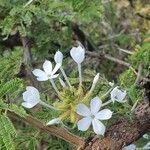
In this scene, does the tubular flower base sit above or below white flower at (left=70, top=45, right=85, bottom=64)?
below

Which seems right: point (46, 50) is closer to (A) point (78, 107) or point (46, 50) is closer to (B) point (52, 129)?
(B) point (52, 129)

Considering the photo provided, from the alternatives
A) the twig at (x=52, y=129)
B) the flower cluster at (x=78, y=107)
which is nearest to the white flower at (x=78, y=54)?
the flower cluster at (x=78, y=107)

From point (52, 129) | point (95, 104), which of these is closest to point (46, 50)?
point (52, 129)

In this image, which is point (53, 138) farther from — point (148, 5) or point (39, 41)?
point (148, 5)

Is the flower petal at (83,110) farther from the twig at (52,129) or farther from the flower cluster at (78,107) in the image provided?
the twig at (52,129)

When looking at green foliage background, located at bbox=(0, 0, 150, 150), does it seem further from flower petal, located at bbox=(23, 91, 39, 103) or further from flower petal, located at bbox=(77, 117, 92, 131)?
flower petal, located at bbox=(77, 117, 92, 131)

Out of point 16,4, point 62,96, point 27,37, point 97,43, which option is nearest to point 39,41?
point 27,37

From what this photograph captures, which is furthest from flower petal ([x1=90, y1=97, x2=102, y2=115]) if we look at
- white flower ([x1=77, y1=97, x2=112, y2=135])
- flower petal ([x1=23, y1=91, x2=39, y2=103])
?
flower petal ([x1=23, y1=91, x2=39, y2=103])

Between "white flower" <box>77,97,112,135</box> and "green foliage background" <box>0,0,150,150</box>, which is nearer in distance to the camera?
"white flower" <box>77,97,112,135</box>
